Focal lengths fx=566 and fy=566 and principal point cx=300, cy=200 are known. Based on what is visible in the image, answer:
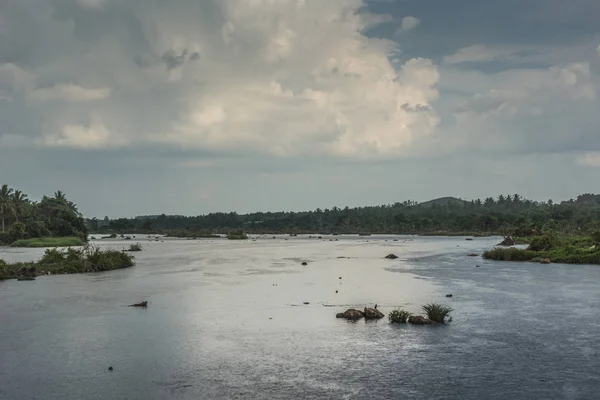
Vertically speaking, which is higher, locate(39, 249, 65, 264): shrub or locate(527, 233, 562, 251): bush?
locate(527, 233, 562, 251): bush

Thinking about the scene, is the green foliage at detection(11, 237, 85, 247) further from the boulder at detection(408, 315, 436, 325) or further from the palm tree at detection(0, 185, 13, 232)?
the boulder at detection(408, 315, 436, 325)

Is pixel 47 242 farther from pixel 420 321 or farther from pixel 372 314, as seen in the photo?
pixel 420 321

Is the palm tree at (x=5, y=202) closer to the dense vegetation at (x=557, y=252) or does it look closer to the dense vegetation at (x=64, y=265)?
the dense vegetation at (x=64, y=265)

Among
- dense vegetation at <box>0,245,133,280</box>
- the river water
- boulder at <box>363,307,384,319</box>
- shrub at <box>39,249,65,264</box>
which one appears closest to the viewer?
the river water

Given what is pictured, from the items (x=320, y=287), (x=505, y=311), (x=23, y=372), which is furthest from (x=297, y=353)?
(x=320, y=287)

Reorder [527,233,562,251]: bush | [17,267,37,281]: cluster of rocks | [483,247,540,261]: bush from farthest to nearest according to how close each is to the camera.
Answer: [527,233,562,251]: bush < [483,247,540,261]: bush < [17,267,37,281]: cluster of rocks

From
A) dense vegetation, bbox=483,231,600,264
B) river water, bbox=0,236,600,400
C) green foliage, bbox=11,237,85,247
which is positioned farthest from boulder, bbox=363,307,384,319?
green foliage, bbox=11,237,85,247
